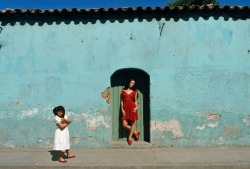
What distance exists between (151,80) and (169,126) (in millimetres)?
1289

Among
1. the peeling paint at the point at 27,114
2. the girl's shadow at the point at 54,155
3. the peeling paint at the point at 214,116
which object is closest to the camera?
the girl's shadow at the point at 54,155

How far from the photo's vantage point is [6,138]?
7730 millimetres

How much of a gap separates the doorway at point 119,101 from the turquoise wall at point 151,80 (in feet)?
1.32

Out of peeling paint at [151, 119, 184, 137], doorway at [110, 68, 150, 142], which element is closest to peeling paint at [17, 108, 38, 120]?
doorway at [110, 68, 150, 142]

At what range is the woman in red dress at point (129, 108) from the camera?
7.65 metres

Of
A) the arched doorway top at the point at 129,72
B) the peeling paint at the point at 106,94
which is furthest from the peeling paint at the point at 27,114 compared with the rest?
the arched doorway top at the point at 129,72

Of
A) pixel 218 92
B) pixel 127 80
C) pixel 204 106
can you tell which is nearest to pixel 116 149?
pixel 127 80

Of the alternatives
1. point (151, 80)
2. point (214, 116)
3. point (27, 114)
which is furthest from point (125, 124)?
point (27, 114)

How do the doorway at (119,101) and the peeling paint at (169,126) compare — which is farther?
the doorway at (119,101)

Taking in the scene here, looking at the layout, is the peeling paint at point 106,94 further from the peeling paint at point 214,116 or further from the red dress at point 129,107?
the peeling paint at point 214,116

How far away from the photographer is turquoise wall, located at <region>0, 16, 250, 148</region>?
7598 millimetres

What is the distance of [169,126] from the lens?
25.0 feet

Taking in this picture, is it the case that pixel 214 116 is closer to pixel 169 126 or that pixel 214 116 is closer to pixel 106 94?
pixel 169 126

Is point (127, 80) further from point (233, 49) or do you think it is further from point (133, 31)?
point (233, 49)
